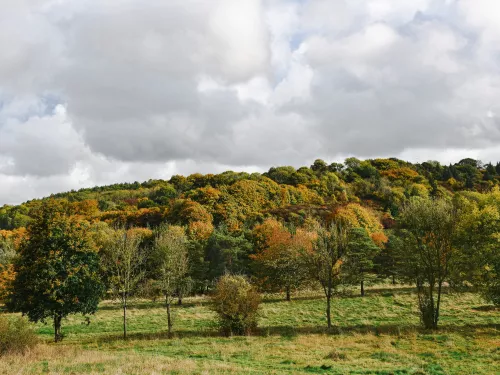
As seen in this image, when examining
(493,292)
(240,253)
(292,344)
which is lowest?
(292,344)

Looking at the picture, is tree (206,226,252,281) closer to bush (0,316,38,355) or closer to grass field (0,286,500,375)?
grass field (0,286,500,375)

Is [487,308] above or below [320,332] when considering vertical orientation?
below

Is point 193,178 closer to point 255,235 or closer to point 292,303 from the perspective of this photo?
point 255,235

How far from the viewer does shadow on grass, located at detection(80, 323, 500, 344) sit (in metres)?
29.6

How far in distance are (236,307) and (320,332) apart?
744 centimetres

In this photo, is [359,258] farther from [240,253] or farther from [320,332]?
[320,332]

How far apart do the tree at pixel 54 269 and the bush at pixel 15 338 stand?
17.5 feet

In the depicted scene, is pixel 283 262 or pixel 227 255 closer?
pixel 283 262

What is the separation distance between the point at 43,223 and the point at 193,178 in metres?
148

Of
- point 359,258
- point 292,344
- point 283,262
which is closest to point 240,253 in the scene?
point 283,262

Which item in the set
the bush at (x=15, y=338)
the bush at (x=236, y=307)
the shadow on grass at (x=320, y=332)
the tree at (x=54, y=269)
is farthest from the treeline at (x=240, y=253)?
the bush at (x=15, y=338)

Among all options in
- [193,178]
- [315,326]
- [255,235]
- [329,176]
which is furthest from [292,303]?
[193,178]

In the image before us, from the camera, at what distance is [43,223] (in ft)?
101

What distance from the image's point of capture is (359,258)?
5419 cm
